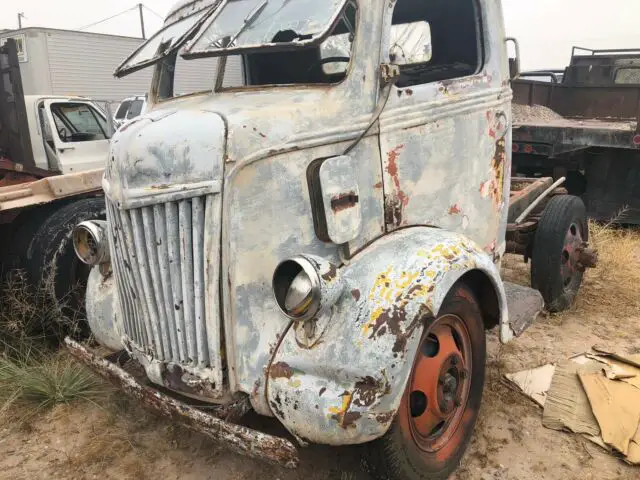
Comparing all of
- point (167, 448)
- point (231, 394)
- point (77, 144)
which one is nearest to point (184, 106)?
point (231, 394)

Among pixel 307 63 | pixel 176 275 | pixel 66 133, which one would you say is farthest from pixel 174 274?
pixel 66 133

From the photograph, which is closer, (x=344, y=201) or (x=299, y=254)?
(x=299, y=254)

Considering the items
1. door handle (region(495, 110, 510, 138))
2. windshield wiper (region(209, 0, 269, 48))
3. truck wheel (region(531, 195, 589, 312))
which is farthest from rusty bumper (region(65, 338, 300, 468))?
truck wheel (region(531, 195, 589, 312))

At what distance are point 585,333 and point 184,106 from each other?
337 centimetres

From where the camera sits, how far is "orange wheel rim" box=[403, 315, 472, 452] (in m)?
2.43

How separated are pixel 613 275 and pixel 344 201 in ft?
13.7

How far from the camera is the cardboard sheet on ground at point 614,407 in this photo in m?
2.83

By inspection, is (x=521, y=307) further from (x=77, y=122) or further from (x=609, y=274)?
(x=77, y=122)

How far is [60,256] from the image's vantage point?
4023mm

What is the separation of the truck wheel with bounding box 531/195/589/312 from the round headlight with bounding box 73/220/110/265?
10.3ft

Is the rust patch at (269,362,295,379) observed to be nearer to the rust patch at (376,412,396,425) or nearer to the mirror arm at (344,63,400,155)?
the rust patch at (376,412,396,425)

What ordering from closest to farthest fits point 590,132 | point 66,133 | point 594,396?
1. point 594,396
2. point 590,132
3. point 66,133

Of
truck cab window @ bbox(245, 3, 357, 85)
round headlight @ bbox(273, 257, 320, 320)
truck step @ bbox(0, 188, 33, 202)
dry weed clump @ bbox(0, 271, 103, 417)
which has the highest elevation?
truck cab window @ bbox(245, 3, 357, 85)

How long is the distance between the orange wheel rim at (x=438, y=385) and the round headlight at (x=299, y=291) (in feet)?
1.96
